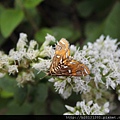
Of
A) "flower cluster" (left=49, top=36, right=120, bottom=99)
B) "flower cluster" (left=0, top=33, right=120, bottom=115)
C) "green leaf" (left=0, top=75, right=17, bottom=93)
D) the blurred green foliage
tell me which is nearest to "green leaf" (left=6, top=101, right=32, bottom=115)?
the blurred green foliage

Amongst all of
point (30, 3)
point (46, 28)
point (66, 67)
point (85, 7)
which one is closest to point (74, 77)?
point (66, 67)

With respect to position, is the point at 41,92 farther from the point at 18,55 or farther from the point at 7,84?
the point at 18,55

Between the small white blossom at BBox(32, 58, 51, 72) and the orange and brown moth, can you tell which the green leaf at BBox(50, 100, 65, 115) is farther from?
the orange and brown moth

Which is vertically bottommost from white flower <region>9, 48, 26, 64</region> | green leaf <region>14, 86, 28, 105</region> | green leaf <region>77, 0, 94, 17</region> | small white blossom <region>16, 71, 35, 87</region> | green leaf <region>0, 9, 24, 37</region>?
green leaf <region>14, 86, 28, 105</region>

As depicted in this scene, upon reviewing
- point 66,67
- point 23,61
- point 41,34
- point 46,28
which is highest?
point 46,28

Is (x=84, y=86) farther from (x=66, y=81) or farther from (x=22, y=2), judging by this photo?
(x=22, y=2)
